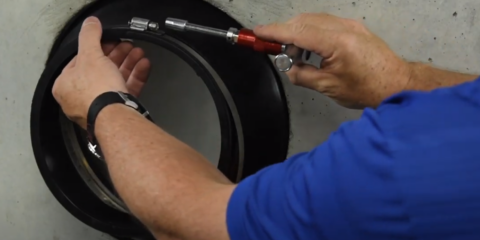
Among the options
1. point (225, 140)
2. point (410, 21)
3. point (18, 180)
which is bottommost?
point (18, 180)

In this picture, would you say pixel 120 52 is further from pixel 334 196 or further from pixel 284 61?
pixel 334 196

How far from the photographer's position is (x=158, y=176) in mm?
578

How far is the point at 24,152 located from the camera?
112 cm

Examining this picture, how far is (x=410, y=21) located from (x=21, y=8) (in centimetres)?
76

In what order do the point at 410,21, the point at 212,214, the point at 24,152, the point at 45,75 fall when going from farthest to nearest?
the point at 24,152 < the point at 45,75 < the point at 410,21 < the point at 212,214

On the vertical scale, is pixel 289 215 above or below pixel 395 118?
below

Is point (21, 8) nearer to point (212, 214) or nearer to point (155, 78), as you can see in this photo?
point (155, 78)

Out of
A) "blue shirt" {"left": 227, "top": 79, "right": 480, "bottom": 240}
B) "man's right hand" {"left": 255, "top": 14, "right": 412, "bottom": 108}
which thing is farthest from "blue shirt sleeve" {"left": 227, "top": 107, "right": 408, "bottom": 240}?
"man's right hand" {"left": 255, "top": 14, "right": 412, "bottom": 108}

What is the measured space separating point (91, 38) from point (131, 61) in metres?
0.11

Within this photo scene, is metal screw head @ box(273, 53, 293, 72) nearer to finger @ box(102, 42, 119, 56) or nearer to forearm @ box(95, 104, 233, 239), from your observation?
forearm @ box(95, 104, 233, 239)

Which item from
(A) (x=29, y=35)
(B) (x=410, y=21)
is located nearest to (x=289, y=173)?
(B) (x=410, y=21)

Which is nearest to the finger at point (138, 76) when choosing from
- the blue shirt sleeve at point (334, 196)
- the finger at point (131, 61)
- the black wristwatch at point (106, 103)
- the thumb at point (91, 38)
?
the finger at point (131, 61)

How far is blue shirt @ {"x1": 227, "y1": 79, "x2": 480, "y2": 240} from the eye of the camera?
431 mm

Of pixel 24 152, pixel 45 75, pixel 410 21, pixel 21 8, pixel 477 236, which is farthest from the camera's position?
pixel 24 152
